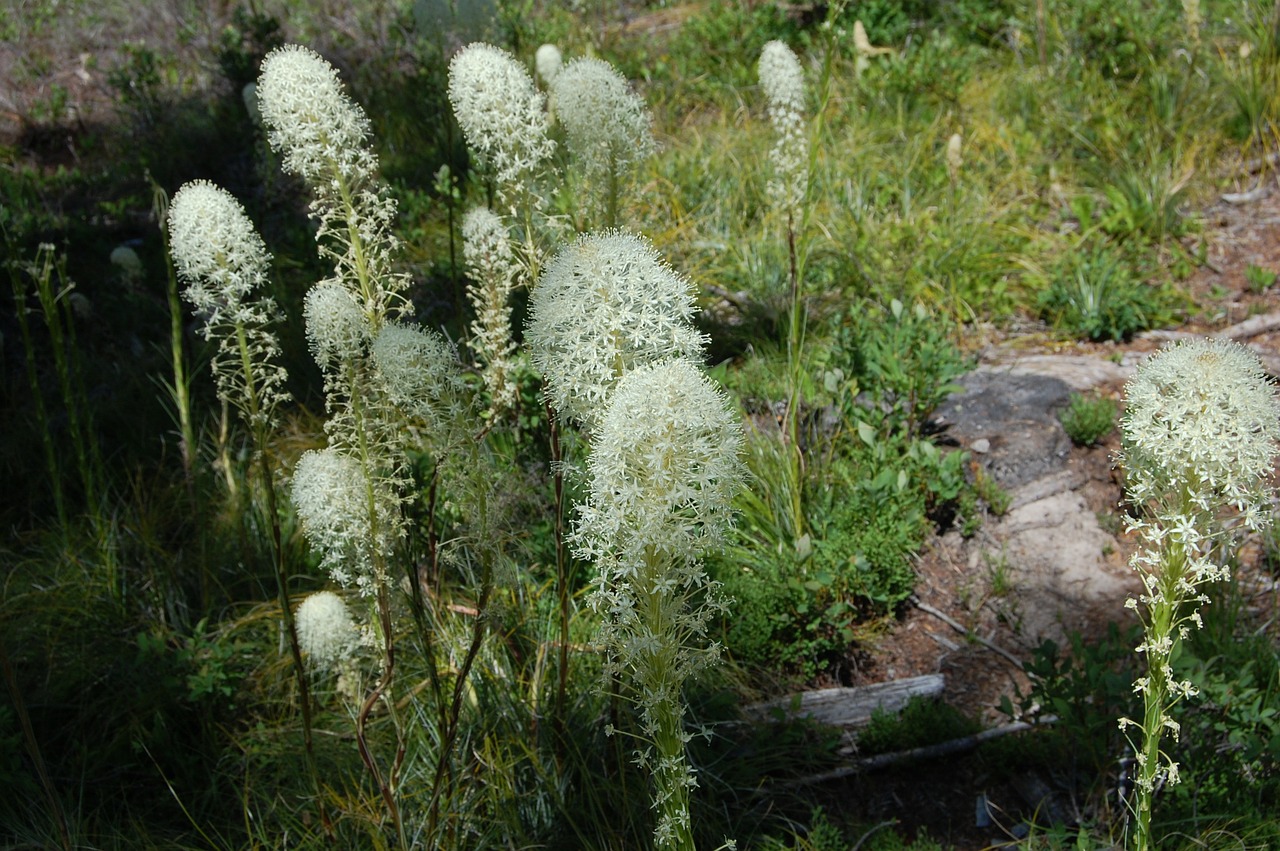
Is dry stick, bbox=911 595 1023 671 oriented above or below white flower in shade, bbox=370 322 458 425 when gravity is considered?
below

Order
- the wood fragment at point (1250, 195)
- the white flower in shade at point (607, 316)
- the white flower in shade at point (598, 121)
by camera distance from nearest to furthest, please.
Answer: the white flower in shade at point (607, 316)
the white flower in shade at point (598, 121)
the wood fragment at point (1250, 195)

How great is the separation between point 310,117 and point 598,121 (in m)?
0.79

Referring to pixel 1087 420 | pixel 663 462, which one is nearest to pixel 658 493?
pixel 663 462

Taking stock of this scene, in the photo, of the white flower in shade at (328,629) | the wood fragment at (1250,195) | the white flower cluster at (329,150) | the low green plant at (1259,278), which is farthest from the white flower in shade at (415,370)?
the wood fragment at (1250,195)

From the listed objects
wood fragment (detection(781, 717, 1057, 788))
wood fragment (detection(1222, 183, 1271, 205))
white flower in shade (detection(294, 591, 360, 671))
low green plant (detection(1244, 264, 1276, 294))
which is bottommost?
wood fragment (detection(781, 717, 1057, 788))

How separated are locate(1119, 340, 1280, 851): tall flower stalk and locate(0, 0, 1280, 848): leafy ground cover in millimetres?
876

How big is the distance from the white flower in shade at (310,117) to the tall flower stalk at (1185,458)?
6.11 ft

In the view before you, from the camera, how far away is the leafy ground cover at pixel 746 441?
3225 millimetres

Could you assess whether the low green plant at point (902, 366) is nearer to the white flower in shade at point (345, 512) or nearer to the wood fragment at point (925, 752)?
the wood fragment at point (925, 752)

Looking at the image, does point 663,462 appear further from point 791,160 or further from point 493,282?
point 791,160

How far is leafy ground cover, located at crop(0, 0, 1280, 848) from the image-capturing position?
127 inches

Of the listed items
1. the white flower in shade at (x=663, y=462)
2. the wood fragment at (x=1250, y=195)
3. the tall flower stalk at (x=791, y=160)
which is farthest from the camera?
the wood fragment at (x=1250, y=195)

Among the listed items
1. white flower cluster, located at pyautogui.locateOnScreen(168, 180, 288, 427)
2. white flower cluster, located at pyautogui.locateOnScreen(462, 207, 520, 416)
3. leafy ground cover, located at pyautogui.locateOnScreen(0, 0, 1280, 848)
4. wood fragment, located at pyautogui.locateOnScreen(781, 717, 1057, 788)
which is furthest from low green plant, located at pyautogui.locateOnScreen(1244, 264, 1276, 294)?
white flower cluster, located at pyautogui.locateOnScreen(168, 180, 288, 427)

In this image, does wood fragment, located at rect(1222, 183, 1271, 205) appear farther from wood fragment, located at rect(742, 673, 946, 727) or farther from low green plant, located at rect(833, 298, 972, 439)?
wood fragment, located at rect(742, 673, 946, 727)
